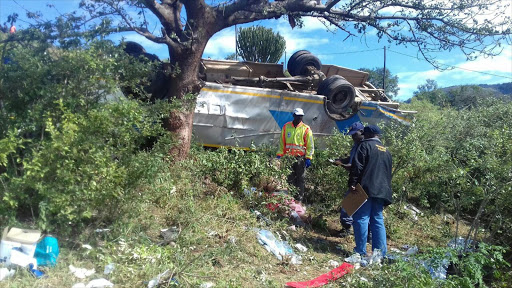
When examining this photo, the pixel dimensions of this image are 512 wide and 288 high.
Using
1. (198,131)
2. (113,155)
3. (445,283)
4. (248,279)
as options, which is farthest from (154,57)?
(445,283)

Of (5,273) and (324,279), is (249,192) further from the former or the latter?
(5,273)

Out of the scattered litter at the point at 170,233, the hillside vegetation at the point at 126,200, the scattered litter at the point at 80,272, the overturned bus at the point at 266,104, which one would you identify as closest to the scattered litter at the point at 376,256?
the hillside vegetation at the point at 126,200

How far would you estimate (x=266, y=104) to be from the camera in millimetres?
8977

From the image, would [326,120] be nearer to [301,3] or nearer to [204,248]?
[301,3]

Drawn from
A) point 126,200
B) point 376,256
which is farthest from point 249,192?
point 126,200

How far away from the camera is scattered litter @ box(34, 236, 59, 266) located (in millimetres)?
3887

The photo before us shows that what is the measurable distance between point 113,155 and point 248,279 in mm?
1750

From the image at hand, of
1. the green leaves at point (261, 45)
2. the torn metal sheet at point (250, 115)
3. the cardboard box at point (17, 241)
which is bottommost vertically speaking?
the cardboard box at point (17, 241)

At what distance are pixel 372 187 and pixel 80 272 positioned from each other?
340 cm

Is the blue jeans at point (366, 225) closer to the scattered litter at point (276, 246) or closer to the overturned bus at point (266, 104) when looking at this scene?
the scattered litter at point (276, 246)

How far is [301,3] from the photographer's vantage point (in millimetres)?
6859

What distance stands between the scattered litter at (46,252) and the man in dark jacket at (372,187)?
3420 millimetres

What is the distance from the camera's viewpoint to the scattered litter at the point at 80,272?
382 cm

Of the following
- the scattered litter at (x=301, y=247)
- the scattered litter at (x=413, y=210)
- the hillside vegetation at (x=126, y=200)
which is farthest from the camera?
the scattered litter at (x=413, y=210)
